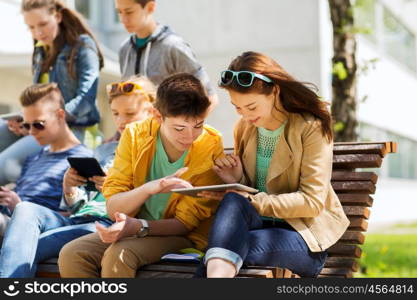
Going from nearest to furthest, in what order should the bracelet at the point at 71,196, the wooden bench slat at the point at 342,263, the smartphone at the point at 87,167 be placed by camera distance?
the smartphone at the point at 87,167
the wooden bench slat at the point at 342,263
the bracelet at the point at 71,196

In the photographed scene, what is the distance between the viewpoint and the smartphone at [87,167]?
13.7 feet

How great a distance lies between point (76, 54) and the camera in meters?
5.44

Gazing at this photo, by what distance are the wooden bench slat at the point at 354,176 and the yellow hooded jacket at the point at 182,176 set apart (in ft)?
2.96

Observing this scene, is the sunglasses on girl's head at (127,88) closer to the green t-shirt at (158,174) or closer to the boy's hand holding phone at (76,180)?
the boy's hand holding phone at (76,180)

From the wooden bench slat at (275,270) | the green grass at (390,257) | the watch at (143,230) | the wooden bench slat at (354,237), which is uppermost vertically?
the watch at (143,230)

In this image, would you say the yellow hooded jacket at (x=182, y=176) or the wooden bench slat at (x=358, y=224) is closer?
the yellow hooded jacket at (x=182, y=176)

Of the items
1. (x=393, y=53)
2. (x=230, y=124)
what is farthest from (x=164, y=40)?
(x=393, y=53)

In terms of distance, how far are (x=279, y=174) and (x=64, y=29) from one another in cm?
247

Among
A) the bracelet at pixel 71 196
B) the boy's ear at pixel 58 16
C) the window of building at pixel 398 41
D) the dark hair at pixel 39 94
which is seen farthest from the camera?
the window of building at pixel 398 41

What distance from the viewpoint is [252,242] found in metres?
3.54

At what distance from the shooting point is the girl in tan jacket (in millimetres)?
3547

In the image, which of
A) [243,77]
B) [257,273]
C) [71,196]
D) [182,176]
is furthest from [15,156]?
[257,273]

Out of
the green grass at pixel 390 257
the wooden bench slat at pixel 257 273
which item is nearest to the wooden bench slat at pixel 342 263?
the wooden bench slat at pixel 257 273

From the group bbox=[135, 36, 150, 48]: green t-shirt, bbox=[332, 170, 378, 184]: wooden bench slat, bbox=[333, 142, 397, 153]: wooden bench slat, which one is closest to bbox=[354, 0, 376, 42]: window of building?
bbox=[135, 36, 150, 48]: green t-shirt
